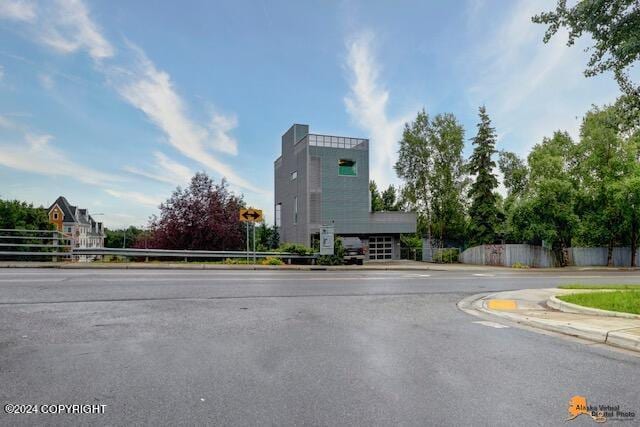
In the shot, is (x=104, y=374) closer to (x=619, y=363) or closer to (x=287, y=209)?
(x=619, y=363)

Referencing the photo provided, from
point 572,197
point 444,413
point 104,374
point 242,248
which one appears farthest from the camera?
point 572,197

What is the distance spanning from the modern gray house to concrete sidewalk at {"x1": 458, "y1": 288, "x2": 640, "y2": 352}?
86.1ft

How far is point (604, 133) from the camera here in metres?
35.4

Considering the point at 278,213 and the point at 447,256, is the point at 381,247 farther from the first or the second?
the point at 278,213

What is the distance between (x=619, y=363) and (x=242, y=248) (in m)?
24.3

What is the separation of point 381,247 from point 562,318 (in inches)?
1288

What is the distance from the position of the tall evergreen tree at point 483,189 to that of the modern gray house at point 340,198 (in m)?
5.72

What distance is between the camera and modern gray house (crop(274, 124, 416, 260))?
38531mm

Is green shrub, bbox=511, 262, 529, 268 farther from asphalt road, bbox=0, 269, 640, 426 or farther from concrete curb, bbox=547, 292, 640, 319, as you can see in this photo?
asphalt road, bbox=0, 269, 640, 426

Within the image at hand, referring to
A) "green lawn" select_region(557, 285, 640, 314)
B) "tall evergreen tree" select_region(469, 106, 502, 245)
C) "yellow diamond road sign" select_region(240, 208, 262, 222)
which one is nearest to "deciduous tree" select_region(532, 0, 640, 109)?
"green lawn" select_region(557, 285, 640, 314)

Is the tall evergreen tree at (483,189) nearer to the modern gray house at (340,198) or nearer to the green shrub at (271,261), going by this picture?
the modern gray house at (340,198)

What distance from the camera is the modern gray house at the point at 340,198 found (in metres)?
38.5

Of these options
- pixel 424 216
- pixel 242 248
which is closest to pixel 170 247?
pixel 242 248

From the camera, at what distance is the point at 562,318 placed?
870 cm
